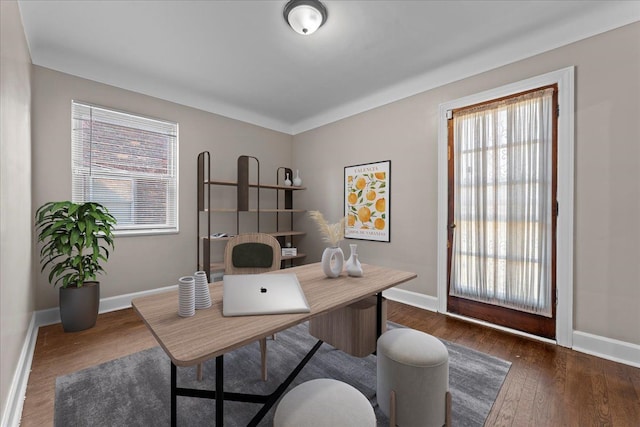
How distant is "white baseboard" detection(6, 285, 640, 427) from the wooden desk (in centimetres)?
97

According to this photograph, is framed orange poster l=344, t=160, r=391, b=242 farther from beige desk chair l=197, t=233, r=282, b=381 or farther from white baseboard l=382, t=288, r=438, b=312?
beige desk chair l=197, t=233, r=282, b=381

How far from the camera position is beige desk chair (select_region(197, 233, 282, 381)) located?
224 centimetres

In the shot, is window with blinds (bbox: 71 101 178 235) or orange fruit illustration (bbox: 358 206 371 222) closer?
A: window with blinds (bbox: 71 101 178 235)

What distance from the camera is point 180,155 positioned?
3580 millimetres

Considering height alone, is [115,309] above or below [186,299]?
below

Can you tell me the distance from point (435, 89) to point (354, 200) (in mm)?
1676

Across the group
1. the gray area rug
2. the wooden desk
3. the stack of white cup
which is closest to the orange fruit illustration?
→ the gray area rug

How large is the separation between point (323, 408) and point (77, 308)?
2.73 meters

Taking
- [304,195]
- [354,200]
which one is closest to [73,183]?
[304,195]

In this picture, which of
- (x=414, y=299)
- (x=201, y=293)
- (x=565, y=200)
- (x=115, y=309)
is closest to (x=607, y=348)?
(x=565, y=200)

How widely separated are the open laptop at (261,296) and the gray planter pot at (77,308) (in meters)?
2.08

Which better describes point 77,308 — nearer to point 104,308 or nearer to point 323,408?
point 104,308

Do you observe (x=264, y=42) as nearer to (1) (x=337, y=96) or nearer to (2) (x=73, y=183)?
(1) (x=337, y=96)

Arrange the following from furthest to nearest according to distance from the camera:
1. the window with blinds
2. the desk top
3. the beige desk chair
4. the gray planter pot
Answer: the window with blinds, the gray planter pot, the beige desk chair, the desk top
